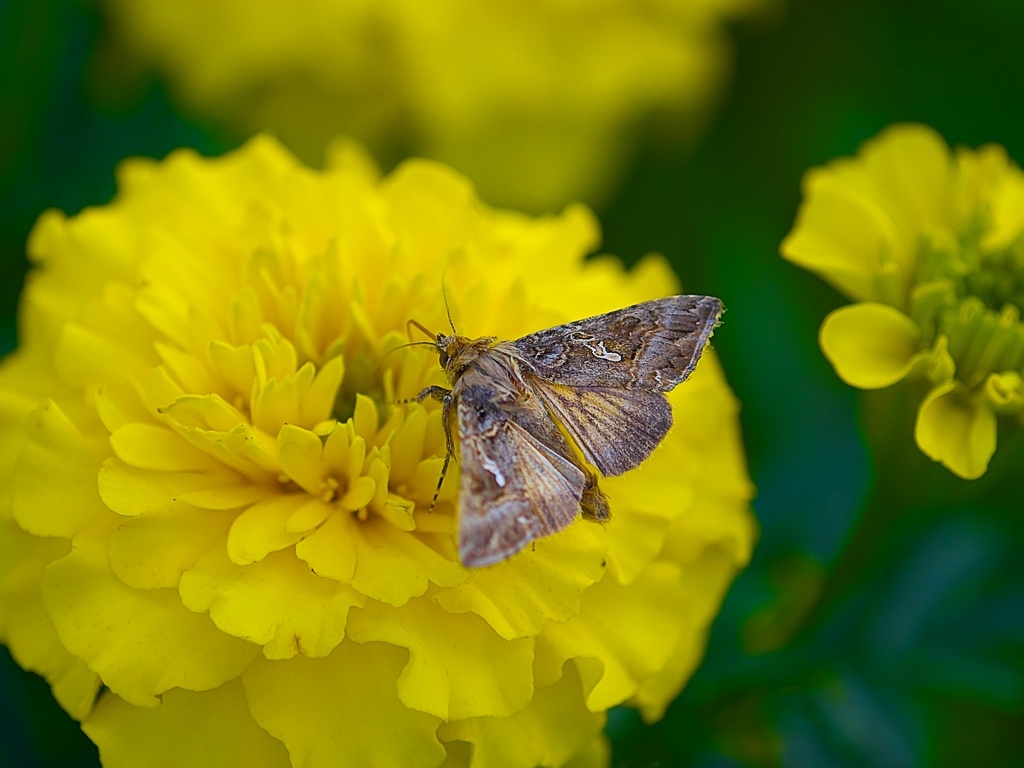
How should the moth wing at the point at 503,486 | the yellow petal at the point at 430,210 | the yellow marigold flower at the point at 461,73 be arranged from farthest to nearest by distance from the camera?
A: the yellow marigold flower at the point at 461,73 → the yellow petal at the point at 430,210 → the moth wing at the point at 503,486

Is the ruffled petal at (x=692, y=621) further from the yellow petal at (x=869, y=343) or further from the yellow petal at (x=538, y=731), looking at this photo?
the yellow petal at (x=869, y=343)

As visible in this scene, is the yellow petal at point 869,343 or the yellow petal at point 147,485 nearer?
the yellow petal at point 147,485

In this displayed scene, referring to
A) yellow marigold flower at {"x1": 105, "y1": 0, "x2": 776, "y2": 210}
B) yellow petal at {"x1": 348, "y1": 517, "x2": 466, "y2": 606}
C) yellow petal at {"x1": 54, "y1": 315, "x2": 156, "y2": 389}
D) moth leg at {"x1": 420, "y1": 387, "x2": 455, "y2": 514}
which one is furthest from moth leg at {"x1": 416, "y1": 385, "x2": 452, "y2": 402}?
yellow marigold flower at {"x1": 105, "y1": 0, "x2": 776, "y2": 210}

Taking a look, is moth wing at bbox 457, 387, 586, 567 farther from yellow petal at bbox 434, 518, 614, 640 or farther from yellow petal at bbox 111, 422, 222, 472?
yellow petal at bbox 111, 422, 222, 472

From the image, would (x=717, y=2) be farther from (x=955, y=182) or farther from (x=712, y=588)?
(x=712, y=588)

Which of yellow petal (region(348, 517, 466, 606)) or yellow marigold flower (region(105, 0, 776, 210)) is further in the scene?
yellow marigold flower (region(105, 0, 776, 210))

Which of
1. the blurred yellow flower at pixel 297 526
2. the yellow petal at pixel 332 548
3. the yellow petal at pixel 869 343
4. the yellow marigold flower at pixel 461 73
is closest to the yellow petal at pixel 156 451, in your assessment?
the blurred yellow flower at pixel 297 526
